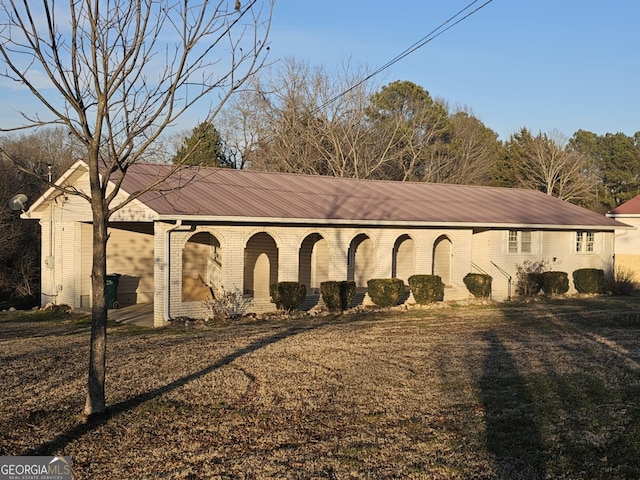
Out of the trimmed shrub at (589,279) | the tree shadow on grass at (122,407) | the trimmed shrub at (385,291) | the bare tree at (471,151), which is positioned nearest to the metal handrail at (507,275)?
the trimmed shrub at (589,279)

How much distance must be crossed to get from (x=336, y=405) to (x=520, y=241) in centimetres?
1891

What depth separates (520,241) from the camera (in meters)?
26.5

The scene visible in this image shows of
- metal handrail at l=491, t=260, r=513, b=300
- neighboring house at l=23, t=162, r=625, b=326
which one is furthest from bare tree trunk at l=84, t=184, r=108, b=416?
metal handrail at l=491, t=260, r=513, b=300

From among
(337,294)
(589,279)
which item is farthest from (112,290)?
(589,279)

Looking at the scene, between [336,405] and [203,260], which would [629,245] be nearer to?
[203,260]

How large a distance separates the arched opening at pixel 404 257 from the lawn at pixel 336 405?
34.6 ft

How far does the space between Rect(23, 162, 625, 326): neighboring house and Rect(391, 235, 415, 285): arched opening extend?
0.14 ft

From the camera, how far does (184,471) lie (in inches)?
257

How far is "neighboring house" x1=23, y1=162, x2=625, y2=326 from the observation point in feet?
62.7

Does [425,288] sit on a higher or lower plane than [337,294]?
higher

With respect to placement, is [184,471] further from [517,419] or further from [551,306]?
[551,306]

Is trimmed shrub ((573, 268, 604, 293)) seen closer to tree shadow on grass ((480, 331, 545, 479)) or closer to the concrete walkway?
the concrete walkway

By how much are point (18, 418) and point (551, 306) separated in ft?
58.5

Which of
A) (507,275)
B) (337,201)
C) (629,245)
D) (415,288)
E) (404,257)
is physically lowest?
(415,288)
